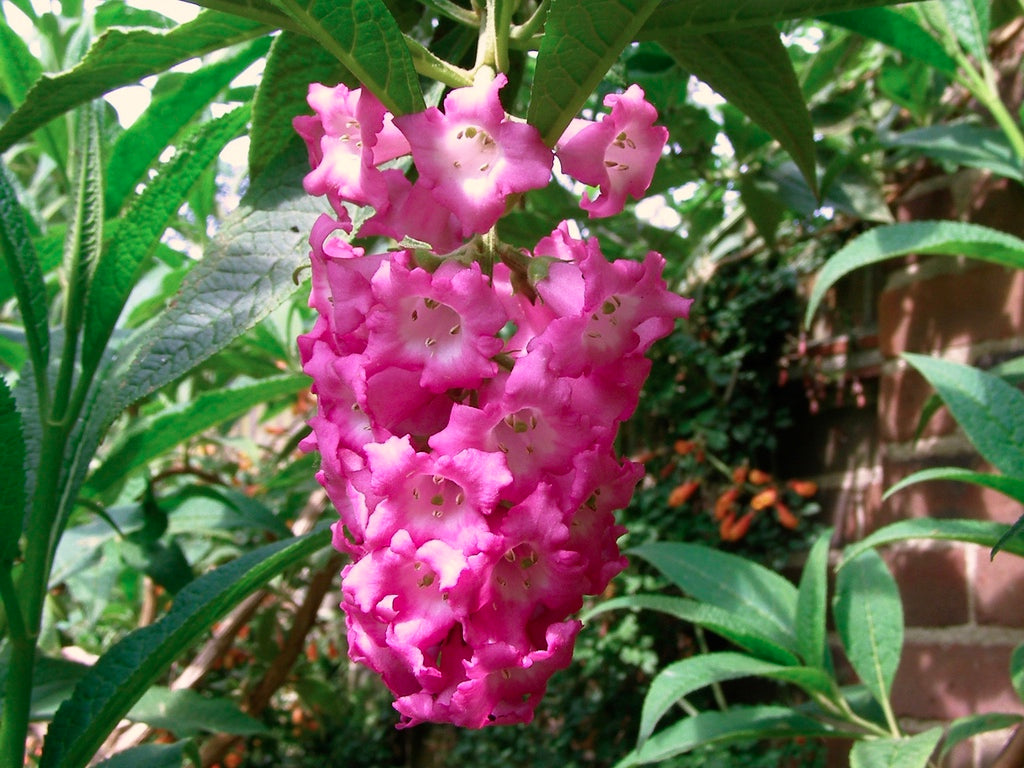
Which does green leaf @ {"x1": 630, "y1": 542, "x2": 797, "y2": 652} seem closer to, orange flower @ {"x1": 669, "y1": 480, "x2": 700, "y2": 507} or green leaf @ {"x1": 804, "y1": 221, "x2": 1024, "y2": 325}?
green leaf @ {"x1": 804, "y1": 221, "x2": 1024, "y2": 325}

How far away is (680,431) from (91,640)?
48.2 inches

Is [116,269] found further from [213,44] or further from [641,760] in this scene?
[641,760]

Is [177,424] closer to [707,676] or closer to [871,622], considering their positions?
[707,676]

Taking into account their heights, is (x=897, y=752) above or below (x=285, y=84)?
below

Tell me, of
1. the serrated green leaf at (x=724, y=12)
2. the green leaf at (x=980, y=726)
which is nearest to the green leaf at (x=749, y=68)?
the serrated green leaf at (x=724, y=12)

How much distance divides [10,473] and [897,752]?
1.99ft

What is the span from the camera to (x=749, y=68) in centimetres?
48

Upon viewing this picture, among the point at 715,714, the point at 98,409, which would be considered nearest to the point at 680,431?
the point at 715,714

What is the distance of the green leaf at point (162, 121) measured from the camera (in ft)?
2.00

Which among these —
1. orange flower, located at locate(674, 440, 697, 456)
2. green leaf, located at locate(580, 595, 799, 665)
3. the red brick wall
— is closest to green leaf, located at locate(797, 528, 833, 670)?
green leaf, located at locate(580, 595, 799, 665)

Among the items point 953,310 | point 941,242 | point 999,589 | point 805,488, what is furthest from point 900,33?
point 805,488

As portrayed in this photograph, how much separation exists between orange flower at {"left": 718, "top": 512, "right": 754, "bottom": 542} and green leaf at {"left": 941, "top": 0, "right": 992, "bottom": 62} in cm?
73

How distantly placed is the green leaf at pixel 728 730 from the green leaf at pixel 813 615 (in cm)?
5

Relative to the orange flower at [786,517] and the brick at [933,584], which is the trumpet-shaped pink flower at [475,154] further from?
the orange flower at [786,517]
